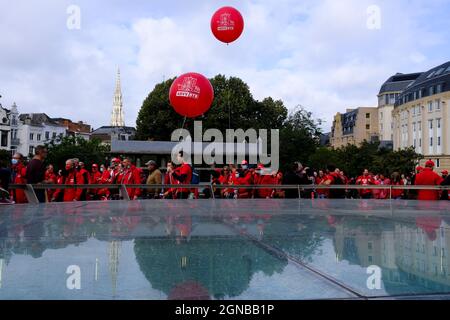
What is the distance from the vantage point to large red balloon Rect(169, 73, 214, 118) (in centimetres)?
1457

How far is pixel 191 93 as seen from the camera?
14539 millimetres

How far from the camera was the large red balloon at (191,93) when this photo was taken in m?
14.6

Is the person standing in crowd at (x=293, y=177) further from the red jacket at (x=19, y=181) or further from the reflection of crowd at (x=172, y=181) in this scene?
the red jacket at (x=19, y=181)

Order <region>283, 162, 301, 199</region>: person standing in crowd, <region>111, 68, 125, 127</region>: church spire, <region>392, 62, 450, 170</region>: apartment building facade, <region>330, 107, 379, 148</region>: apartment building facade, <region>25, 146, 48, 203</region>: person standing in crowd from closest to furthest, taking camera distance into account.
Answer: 1. <region>25, 146, 48, 203</region>: person standing in crowd
2. <region>283, 162, 301, 199</region>: person standing in crowd
3. <region>392, 62, 450, 170</region>: apartment building facade
4. <region>330, 107, 379, 148</region>: apartment building facade
5. <region>111, 68, 125, 127</region>: church spire

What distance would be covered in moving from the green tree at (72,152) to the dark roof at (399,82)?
76644mm

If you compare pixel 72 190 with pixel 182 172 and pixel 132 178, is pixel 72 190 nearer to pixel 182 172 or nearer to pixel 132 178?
pixel 132 178

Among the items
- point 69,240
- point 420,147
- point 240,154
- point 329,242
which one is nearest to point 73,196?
point 69,240

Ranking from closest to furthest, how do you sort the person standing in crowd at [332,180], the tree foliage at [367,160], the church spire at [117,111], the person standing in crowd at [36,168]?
the person standing in crowd at [36,168] → the person standing in crowd at [332,180] → the tree foliage at [367,160] → the church spire at [117,111]

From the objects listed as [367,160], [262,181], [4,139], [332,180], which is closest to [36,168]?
[262,181]

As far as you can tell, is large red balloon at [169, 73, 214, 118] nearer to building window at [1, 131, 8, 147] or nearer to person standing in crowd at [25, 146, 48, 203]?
person standing in crowd at [25, 146, 48, 203]

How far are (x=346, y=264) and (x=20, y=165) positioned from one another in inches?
482

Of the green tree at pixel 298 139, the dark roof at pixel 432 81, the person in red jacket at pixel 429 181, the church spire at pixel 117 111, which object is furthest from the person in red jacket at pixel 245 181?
the church spire at pixel 117 111

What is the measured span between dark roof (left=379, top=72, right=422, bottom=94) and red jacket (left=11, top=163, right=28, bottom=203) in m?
111

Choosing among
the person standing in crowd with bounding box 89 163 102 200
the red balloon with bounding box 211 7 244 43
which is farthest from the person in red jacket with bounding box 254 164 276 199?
the person standing in crowd with bounding box 89 163 102 200
